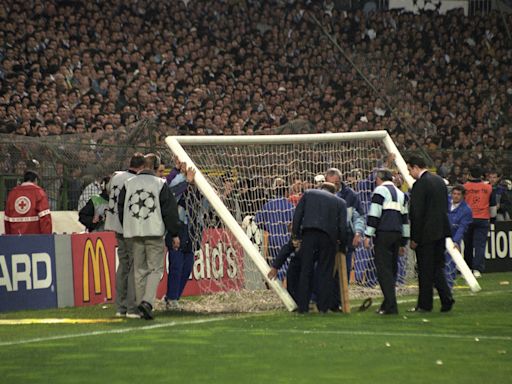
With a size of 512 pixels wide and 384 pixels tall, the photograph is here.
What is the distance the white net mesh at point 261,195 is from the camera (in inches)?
741

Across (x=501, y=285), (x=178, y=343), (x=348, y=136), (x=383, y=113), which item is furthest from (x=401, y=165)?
(x=383, y=113)

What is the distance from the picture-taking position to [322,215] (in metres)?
15.9

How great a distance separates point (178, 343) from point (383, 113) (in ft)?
74.9

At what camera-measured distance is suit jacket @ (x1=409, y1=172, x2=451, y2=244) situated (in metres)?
16.2

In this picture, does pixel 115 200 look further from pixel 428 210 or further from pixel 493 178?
pixel 493 178

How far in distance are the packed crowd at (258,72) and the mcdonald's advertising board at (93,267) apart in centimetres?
186

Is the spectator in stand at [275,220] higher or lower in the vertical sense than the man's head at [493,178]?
lower

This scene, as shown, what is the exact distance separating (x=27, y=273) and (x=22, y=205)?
4.47 feet

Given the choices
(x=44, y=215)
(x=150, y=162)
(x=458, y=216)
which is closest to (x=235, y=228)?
(x=150, y=162)

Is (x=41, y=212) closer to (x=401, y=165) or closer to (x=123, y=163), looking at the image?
(x=123, y=163)

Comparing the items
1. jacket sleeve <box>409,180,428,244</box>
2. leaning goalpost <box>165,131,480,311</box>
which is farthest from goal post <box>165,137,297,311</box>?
jacket sleeve <box>409,180,428,244</box>

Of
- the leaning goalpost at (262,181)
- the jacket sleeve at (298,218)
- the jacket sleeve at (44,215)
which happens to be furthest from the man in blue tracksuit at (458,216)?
the jacket sleeve at (44,215)

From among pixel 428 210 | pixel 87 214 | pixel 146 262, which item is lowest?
pixel 146 262

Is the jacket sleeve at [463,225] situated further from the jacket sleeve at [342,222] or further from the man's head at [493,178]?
the jacket sleeve at [342,222]
